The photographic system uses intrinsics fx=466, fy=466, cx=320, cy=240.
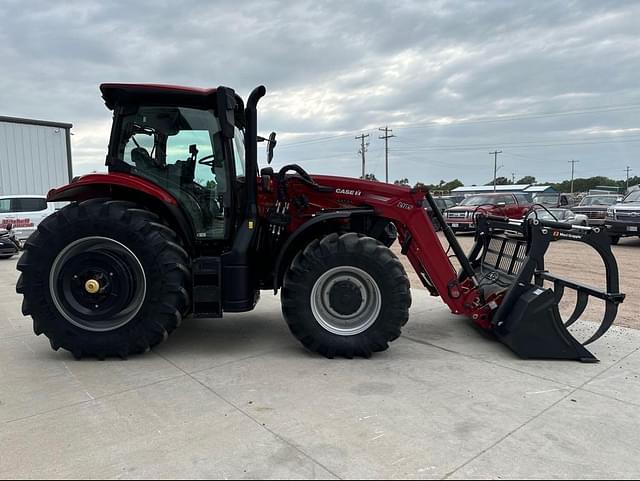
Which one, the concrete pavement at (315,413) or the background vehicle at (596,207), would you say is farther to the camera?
the background vehicle at (596,207)

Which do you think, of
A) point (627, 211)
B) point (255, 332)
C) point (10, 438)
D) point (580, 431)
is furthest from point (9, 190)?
point (627, 211)

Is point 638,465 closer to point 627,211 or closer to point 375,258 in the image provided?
point 375,258

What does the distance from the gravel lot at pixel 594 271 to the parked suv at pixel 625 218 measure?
500 millimetres

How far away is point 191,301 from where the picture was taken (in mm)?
4348

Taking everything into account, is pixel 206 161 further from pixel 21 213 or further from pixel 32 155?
pixel 32 155

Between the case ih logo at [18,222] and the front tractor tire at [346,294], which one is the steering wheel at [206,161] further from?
the case ih logo at [18,222]

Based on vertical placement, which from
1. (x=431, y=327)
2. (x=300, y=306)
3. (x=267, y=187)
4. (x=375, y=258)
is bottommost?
(x=431, y=327)

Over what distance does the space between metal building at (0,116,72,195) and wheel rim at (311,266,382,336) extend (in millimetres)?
16832

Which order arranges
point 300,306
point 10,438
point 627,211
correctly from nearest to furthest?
point 10,438 → point 300,306 → point 627,211

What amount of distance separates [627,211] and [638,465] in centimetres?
1330

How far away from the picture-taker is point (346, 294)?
169 inches

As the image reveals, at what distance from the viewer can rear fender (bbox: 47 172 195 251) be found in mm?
4256

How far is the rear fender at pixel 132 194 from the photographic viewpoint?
14.0ft

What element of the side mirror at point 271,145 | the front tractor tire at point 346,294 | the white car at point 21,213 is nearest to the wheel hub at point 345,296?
the front tractor tire at point 346,294
